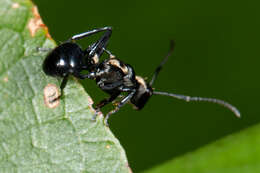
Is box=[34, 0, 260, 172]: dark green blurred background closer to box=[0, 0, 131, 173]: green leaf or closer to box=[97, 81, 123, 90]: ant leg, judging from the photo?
box=[97, 81, 123, 90]: ant leg

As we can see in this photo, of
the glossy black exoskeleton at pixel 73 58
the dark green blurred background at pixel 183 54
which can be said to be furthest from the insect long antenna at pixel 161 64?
the glossy black exoskeleton at pixel 73 58

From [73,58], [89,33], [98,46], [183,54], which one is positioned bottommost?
[183,54]

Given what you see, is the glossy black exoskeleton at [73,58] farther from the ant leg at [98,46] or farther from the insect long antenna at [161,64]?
the insect long antenna at [161,64]

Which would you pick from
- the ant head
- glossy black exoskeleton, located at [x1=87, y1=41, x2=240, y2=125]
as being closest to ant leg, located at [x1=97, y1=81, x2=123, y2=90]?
glossy black exoskeleton, located at [x1=87, y1=41, x2=240, y2=125]

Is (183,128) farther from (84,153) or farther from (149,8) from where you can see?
(84,153)

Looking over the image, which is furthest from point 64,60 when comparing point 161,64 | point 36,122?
point 161,64

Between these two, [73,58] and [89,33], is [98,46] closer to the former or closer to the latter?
[89,33]
